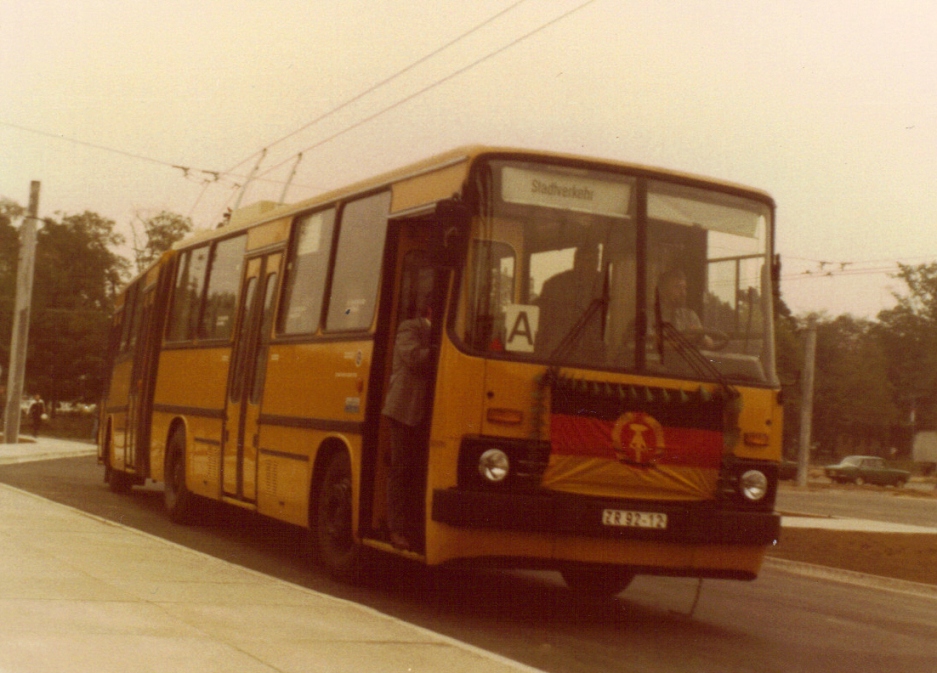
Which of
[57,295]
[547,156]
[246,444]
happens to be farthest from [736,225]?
[57,295]

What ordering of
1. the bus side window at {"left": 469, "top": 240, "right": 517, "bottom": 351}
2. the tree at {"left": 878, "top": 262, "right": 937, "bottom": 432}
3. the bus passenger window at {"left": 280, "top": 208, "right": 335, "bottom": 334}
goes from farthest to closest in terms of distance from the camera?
the tree at {"left": 878, "top": 262, "right": 937, "bottom": 432} < the bus passenger window at {"left": 280, "top": 208, "right": 335, "bottom": 334} < the bus side window at {"left": 469, "top": 240, "right": 517, "bottom": 351}

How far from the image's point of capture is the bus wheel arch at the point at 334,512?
39.3 feet

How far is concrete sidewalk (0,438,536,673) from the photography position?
711 cm

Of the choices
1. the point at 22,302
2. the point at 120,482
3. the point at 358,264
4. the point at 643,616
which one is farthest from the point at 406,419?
the point at 22,302

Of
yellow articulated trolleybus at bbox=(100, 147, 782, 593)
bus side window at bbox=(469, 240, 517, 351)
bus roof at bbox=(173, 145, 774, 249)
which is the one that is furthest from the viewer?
bus roof at bbox=(173, 145, 774, 249)

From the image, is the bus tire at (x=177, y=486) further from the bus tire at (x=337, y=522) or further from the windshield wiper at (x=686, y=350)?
the windshield wiper at (x=686, y=350)

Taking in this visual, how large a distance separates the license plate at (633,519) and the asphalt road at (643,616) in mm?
755

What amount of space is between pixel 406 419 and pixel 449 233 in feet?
4.49

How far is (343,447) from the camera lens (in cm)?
1212

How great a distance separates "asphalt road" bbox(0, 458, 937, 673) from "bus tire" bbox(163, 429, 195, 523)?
0.25 metres

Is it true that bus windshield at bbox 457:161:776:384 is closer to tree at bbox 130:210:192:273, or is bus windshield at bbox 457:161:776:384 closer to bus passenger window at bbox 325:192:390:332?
bus passenger window at bbox 325:192:390:332

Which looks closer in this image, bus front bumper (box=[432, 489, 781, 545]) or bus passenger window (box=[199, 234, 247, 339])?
bus front bumper (box=[432, 489, 781, 545])

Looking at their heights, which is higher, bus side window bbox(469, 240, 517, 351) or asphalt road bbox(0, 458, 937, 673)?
bus side window bbox(469, 240, 517, 351)

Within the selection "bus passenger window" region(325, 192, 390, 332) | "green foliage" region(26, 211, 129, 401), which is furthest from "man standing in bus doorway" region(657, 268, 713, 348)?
"green foliage" region(26, 211, 129, 401)
